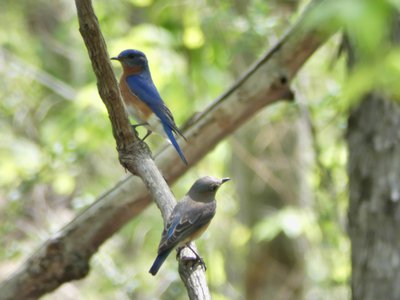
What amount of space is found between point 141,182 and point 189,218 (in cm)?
95

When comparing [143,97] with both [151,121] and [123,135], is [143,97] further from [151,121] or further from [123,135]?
[123,135]

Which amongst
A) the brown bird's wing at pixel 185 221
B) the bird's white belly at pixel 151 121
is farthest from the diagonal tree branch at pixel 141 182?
the brown bird's wing at pixel 185 221

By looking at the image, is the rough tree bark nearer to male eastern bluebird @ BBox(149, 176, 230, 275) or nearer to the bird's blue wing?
male eastern bluebird @ BBox(149, 176, 230, 275)

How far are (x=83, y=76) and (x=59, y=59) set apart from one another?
1.96 meters

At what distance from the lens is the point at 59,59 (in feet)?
33.9

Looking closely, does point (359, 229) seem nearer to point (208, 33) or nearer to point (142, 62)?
point (142, 62)

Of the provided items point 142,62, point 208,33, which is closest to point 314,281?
point 208,33

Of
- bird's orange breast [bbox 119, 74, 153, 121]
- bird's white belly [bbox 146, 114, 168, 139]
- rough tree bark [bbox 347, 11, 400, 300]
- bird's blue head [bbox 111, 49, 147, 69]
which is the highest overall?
bird's blue head [bbox 111, 49, 147, 69]

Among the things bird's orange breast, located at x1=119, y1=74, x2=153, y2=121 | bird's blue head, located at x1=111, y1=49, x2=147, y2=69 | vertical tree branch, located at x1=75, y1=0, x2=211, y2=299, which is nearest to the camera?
vertical tree branch, located at x1=75, y1=0, x2=211, y2=299

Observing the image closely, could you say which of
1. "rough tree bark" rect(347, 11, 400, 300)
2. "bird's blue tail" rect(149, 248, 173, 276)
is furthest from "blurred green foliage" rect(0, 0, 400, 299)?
"bird's blue tail" rect(149, 248, 173, 276)

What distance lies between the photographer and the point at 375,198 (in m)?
4.12

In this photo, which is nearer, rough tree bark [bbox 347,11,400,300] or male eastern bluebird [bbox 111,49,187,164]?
male eastern bluebird [bbox 111,49,187,164]

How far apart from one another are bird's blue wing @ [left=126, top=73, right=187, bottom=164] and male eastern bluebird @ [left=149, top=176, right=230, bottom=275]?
27 cm

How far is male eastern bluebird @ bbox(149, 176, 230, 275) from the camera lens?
2.63m
